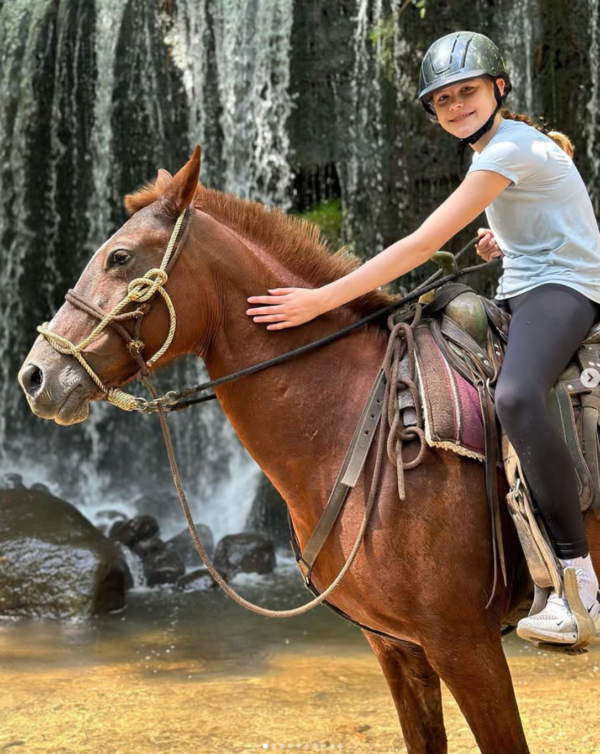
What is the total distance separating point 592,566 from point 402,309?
42.2 inches

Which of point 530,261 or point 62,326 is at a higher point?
point 530,261

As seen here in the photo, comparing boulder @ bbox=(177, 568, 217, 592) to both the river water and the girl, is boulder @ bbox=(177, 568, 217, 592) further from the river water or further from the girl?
the girl

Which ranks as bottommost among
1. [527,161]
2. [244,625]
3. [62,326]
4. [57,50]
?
[244,625]

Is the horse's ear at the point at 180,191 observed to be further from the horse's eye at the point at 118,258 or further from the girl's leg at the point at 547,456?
the girl's leg at the point at 547,456

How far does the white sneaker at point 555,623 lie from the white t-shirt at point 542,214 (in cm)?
99

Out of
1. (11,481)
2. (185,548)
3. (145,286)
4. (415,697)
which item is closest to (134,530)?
(185,548)

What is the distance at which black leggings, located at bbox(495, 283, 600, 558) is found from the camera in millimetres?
2561

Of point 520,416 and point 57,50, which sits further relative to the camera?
point 57,50

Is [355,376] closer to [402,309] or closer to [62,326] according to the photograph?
[402,309]

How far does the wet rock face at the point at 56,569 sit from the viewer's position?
7297mm

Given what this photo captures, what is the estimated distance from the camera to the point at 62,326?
8.52ft

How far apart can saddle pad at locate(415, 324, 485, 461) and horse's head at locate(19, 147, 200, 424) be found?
80 cm

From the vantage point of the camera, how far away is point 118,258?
267 centimetres

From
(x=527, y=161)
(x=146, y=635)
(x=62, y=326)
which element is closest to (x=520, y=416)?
(x=527, y=161)
